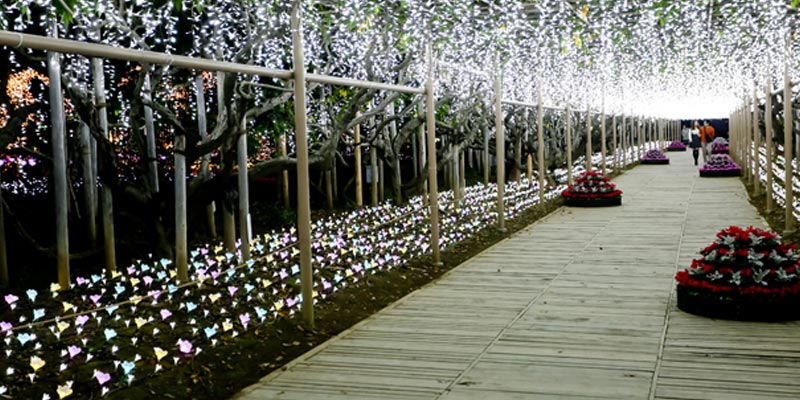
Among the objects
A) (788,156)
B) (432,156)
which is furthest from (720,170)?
(432,156)

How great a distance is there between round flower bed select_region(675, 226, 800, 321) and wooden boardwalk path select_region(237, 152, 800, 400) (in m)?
0.12

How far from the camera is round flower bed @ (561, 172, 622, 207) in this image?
478 inches

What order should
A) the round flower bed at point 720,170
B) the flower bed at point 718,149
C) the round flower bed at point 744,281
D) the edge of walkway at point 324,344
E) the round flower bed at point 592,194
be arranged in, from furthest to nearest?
the flower bed at point 718,149 → the round flower bed at point 720,170 → the round flower bed at point 592,194 → the round flower bed at point 744,281 → the edge of walkway at point 324,344

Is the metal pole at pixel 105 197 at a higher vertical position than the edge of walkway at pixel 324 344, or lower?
higher

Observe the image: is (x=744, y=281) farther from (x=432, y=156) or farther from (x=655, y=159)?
(x=655, y=159)

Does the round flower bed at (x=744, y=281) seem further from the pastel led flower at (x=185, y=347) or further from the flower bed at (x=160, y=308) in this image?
the pastel led flower at (x=185, y=347)

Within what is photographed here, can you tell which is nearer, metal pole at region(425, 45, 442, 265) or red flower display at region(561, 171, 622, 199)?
metal pole at region(425, 45, 442, 265)

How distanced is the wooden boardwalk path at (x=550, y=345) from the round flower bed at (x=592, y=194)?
15.8 feet

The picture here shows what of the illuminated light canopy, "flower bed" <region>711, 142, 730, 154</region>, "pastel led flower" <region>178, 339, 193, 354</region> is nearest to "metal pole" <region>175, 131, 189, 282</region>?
the illuminated light canopy

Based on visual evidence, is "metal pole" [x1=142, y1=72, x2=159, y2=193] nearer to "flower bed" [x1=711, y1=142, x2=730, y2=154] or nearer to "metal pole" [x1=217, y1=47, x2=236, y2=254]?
"metal pole" [x1=217, y1=47, x2=236, y2=254]

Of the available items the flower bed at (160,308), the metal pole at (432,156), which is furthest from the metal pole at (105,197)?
the metal pole at (432,156)

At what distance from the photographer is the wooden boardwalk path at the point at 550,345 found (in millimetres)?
3516

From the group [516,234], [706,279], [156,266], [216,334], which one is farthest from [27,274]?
[706,279]

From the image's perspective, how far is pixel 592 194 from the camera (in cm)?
1220
